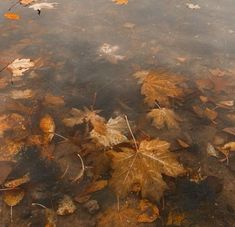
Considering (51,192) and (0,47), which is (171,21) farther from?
(51,192)

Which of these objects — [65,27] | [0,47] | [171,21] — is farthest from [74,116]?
[171,21]

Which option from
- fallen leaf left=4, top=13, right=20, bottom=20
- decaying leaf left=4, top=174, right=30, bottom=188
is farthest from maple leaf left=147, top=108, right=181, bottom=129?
fallen leaf left=4, top=13, right=20, bottom=20

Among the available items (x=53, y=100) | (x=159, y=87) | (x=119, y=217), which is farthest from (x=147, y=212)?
(x=53, y=100)

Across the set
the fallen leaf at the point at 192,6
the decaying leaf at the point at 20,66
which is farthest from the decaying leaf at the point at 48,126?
the fallen leaf at the point at 192,6

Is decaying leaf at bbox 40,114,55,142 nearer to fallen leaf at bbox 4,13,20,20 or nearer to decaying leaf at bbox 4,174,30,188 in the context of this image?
decaying leaf at bbox 4,174,30,188

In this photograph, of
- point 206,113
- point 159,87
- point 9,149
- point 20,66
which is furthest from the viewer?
point 20,66

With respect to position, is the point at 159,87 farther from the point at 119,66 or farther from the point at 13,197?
the point at 13,197

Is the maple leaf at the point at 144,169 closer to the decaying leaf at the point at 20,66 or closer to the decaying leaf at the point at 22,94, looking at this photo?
the decaying leaf at the point at 22,94
